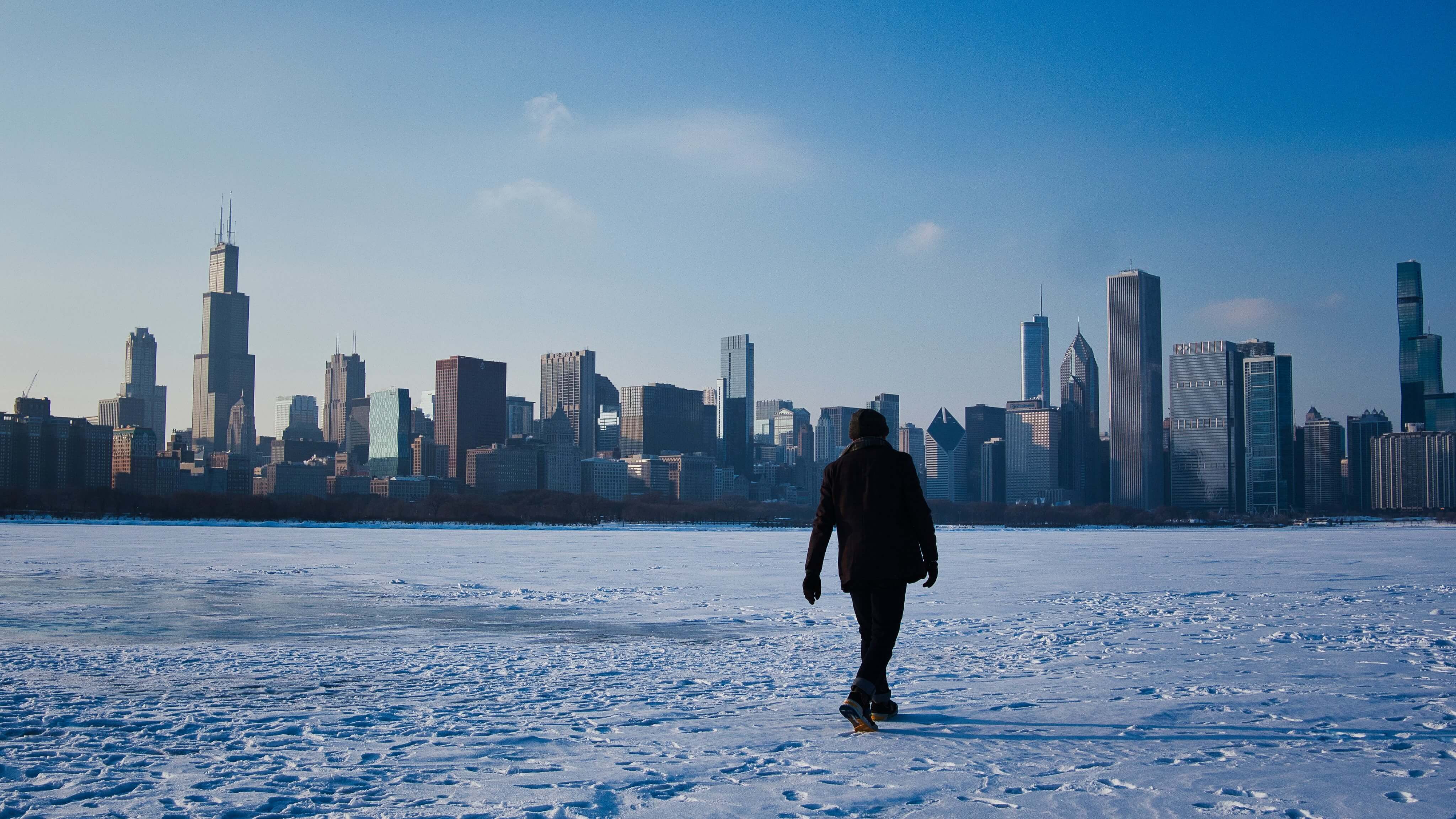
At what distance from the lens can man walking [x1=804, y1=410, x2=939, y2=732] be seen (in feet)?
21.7

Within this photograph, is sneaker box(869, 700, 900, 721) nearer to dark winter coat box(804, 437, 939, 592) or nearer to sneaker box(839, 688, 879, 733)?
sneaker box(839, 688, 879, 733)

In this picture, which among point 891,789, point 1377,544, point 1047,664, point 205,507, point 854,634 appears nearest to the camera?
point 891,789

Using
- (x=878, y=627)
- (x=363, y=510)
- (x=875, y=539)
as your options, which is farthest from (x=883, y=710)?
(x=363, y=510)

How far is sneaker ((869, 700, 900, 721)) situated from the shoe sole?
0.32m

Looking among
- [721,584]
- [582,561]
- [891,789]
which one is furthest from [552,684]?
[582,561]

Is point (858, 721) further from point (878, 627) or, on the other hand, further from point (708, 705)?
point (708, 705)

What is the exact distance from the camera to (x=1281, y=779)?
528 centimetres

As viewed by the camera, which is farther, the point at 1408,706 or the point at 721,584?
the point at 721,584

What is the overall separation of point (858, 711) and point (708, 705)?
142cm

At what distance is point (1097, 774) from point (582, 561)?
2512 cm

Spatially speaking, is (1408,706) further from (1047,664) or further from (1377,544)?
(1377,544)

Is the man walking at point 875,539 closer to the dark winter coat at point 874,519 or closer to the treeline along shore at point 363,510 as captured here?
the dark winter coat at point 874,519

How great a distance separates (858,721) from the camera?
6.38 metres

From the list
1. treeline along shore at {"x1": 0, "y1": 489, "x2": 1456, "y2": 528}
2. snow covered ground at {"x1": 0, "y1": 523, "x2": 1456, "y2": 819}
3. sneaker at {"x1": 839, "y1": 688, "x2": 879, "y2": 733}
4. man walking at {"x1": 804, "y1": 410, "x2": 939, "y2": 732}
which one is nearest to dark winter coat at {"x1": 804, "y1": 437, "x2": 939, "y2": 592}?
man walking at {"x1": 804, "y1": 410, "x2": 939, "y2": 732}
